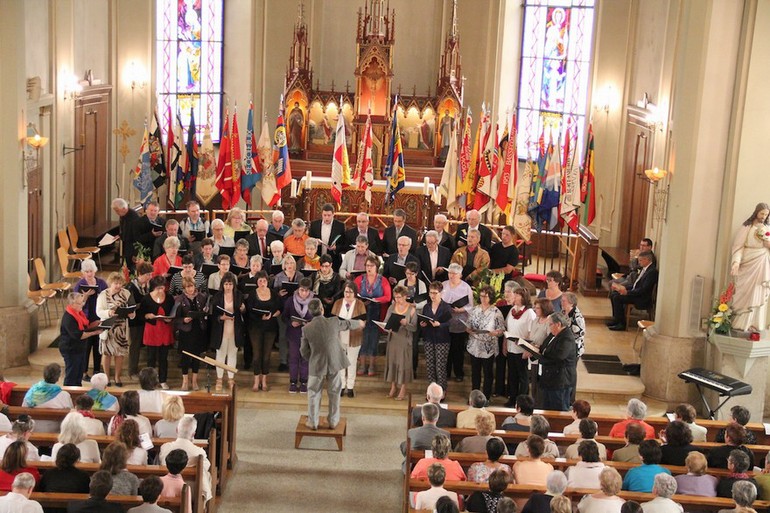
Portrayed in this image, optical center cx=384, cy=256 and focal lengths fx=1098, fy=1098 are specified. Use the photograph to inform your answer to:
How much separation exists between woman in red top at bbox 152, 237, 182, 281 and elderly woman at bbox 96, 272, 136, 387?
2.80ft

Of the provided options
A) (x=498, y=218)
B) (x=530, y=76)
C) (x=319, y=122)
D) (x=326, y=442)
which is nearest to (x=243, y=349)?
(x=326, y=442)

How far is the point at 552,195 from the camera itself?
58.5ft

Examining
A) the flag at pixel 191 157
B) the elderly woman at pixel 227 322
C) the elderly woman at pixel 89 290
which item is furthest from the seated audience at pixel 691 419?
the flag at pixel 191 157

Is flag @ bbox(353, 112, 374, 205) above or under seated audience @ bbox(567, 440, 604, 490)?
above

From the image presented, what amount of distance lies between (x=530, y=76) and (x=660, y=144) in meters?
5.47

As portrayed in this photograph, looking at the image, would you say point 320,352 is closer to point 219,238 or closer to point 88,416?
point 88,416

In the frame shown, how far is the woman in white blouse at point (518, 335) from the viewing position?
12383mm

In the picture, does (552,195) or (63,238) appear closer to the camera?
(63,238)

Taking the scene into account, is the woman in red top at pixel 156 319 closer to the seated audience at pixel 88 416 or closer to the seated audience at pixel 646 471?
the seated audience at pixel 88 416

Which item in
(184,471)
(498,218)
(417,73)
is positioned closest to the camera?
(184,471)

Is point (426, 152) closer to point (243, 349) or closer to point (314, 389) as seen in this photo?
point (243, 349)

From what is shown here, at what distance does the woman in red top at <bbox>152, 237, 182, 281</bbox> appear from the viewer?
534 inches

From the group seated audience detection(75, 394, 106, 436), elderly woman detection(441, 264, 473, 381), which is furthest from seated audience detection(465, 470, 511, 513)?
elderly woman detection(441, 264, 473, 381)

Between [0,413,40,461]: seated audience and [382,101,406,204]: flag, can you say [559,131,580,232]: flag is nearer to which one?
[382,101,406,204]: flag
